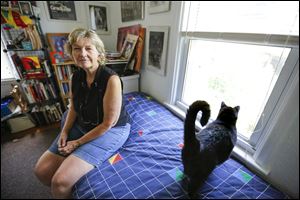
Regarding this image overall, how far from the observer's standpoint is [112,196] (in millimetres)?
739

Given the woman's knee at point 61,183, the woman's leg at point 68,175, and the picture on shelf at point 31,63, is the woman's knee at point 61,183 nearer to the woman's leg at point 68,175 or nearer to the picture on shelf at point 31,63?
the woman's leg at point 68,175

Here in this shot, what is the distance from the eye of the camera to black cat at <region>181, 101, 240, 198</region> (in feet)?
2.01

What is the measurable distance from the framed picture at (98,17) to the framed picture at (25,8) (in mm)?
689

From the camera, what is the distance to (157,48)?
153 centimetres

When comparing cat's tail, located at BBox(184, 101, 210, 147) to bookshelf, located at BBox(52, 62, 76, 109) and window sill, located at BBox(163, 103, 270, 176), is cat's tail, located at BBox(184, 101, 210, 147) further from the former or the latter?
bookshelf, located at BBox(52, 62, 76, 109)

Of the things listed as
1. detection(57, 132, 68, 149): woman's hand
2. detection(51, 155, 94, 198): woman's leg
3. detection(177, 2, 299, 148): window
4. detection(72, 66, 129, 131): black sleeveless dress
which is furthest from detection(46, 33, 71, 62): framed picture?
detection(177, 2, 299, 148): window

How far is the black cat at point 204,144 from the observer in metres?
0.61

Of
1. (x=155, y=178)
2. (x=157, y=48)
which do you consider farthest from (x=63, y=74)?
(x=155, y=178)

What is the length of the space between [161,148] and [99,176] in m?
0.44

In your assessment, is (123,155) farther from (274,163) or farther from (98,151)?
(274,163)

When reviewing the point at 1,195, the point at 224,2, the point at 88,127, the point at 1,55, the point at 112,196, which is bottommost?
the point at 1,195

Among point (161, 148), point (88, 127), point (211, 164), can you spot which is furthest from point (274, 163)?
point (88, 127)

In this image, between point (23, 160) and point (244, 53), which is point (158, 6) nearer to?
point (244, 53)

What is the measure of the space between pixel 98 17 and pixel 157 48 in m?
1.28
